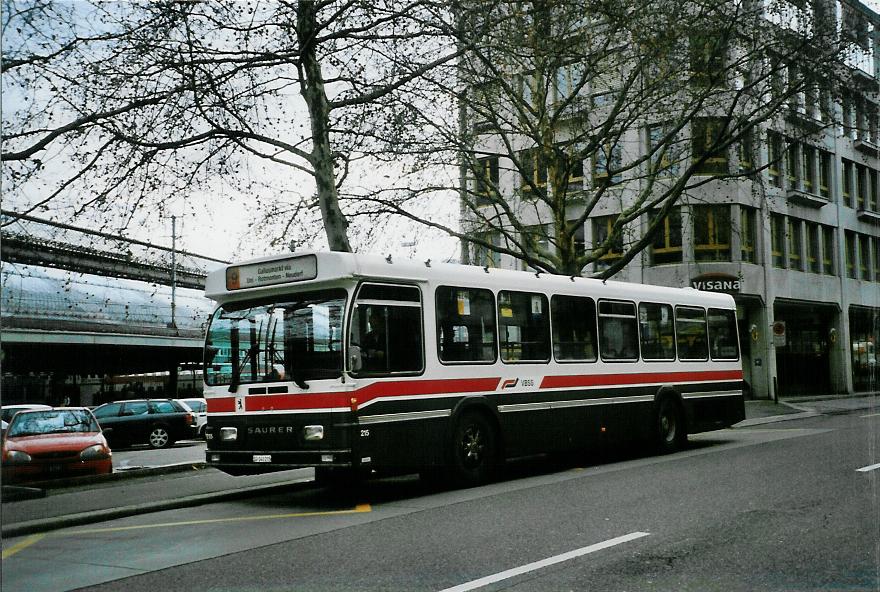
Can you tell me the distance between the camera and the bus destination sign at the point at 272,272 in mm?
11328

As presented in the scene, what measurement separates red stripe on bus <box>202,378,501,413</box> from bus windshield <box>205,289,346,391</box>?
8.4 inches

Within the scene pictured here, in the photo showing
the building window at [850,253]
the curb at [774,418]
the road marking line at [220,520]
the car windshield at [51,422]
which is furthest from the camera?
the building window at [850,253]

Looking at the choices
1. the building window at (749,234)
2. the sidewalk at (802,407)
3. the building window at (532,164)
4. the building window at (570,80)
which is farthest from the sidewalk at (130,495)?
the building window at (749,234)

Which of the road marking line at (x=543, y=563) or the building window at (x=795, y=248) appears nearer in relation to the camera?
the road marking line at (x=543, y=563)

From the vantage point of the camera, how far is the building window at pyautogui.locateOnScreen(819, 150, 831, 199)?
31.0 m

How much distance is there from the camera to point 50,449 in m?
15.6

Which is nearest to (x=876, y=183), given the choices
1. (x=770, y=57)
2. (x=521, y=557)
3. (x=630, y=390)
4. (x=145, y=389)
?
(x=770, y=57)

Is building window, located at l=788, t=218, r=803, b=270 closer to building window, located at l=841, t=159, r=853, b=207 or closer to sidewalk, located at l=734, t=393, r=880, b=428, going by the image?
sidewalk, located at l=734, t=393, r=880, b=428

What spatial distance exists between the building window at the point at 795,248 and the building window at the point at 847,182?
8707mm

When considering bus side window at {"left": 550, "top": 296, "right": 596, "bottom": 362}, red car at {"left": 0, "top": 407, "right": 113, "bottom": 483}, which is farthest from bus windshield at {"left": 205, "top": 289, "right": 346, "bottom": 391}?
red car at {"left": 0, "top": 407, "right": 113, "bottom": 483}

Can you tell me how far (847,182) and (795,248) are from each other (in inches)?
408

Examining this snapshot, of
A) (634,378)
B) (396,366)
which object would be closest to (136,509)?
(396,366)

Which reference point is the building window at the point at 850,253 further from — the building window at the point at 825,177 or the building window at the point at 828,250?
the building window at the point at 825,177

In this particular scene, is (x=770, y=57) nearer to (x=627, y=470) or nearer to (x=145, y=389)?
(x=627, y=470)
